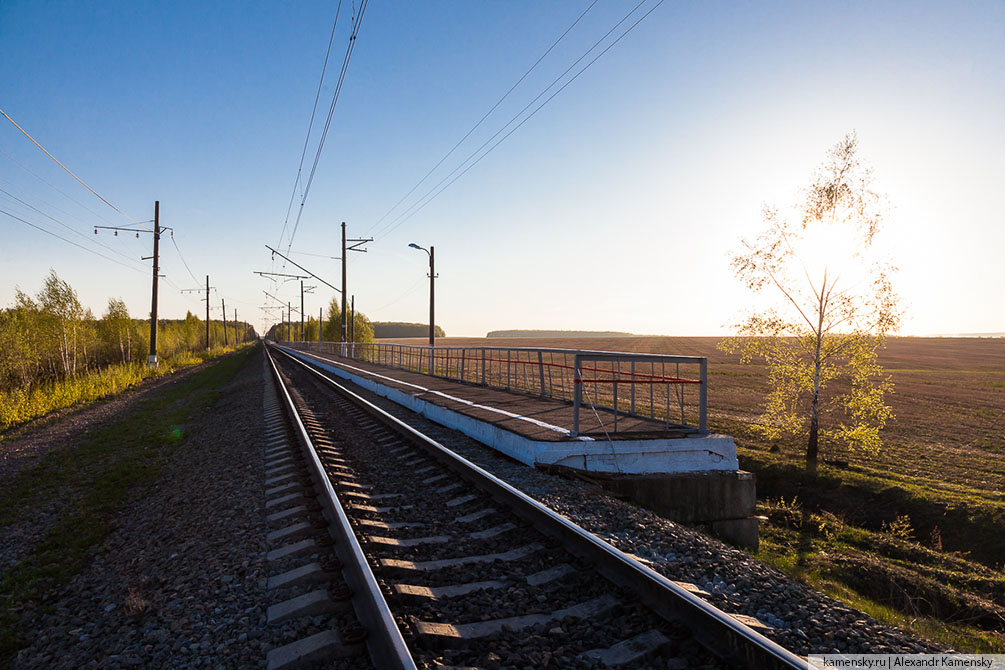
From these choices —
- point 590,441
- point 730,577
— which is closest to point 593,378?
point 590,441

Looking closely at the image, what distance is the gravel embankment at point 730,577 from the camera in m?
3.09

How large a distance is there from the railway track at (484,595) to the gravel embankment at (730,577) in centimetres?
52

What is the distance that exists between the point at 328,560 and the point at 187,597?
951 millimetres

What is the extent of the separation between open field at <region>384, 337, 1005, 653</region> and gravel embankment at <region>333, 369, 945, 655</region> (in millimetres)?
1697

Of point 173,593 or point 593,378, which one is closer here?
point 173,593

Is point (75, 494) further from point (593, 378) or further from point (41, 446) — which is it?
point (593, 378)

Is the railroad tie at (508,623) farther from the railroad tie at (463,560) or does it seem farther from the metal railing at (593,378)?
the metal railing at (593,378)

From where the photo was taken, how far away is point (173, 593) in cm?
386

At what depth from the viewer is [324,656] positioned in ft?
9.30

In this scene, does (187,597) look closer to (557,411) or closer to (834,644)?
(834,644)

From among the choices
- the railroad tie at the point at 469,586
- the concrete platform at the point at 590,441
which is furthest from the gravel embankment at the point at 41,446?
the concrete platform at the point at 590,441

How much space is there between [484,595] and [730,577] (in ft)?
6.26

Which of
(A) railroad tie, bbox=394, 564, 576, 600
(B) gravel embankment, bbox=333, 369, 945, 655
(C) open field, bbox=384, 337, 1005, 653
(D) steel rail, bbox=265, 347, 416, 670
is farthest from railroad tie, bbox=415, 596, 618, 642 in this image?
(C) open field, bbox=384, 337, 1005, 653

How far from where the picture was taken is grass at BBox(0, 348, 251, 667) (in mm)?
4348
